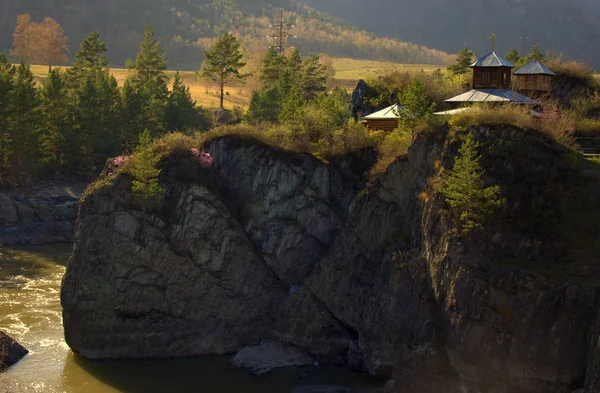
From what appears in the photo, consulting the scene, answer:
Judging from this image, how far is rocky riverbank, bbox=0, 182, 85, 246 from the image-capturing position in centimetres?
6588

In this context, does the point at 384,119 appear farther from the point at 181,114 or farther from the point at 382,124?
the point at 181,114

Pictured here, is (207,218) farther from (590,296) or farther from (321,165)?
(590,296)

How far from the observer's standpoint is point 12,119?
231 ft

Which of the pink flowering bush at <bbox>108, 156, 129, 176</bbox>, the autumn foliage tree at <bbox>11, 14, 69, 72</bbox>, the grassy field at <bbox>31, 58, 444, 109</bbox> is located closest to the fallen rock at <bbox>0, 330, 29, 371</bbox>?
the pink flowering bush at <bbox>108, 156, 129, 176</bbox>

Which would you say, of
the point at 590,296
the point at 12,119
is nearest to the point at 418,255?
the point at 590,296

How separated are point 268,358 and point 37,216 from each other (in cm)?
3979

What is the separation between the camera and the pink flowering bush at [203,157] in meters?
43.3

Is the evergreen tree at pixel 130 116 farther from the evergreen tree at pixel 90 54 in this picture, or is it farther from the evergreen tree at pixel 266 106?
the evergreen tree at pixel 90 54

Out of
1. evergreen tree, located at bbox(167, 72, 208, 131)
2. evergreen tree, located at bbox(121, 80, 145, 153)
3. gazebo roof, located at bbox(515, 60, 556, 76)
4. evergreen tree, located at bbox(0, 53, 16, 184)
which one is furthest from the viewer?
evergreen tree, located at bbox(167, 72, 208, 131)

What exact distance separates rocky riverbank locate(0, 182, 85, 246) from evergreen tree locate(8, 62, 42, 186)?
214cm

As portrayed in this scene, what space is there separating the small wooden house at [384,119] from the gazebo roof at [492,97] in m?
A: 3.63

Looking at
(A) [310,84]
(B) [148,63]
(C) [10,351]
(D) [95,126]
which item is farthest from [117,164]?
(B) [148,63]

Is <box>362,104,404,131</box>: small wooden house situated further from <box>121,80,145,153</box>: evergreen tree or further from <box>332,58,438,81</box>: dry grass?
<box>332,58,438,81</box>: dry grass

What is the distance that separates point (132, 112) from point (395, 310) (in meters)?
52.9
